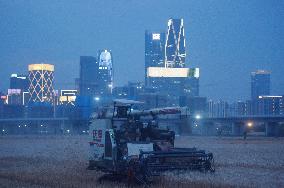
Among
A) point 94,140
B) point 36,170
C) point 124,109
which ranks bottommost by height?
point 36,170

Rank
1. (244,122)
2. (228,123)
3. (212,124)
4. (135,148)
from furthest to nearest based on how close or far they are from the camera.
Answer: (212,124) < (228,123) < (244,122) < (135,148)

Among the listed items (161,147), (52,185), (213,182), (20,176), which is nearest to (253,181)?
(213,182)

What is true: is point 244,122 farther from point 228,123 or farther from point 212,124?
point 212,124

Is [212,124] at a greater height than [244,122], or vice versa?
[244,122]

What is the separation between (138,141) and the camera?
846 inches

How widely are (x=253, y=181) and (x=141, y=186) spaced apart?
17.9 ft

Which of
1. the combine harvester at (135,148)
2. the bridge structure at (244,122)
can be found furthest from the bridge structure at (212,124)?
the combine harvester at (135,148)

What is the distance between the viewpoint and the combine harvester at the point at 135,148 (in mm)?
19891

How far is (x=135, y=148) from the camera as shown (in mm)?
20828

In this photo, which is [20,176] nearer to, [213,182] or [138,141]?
[138,141]

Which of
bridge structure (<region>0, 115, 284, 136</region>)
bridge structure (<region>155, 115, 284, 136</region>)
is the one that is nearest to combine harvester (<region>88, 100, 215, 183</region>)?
bridge structure (<region>155, 115, 284, 136</region>)

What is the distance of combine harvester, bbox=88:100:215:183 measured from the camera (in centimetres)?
1989

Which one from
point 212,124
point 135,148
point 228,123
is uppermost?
point 135,148

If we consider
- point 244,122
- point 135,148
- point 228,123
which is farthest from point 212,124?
point 135,148
